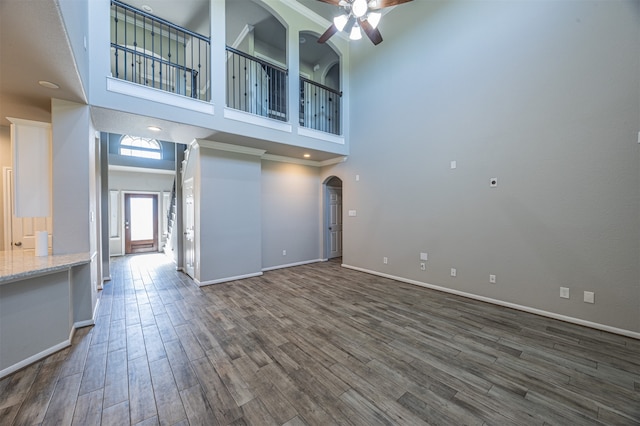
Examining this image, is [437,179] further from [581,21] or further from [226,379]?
[226,379]

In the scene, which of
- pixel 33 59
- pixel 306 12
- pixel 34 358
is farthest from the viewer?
pixel 306 12

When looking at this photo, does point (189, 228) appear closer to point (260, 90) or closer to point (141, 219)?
point (260, 90)

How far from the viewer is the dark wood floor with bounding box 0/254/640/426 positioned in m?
1.63

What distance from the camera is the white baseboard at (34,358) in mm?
1991

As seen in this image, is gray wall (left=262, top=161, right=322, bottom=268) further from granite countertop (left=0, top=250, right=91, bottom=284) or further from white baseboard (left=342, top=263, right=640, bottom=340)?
granite countertop (left=0, top=250, right=91, bottom=284)

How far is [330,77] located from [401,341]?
7584mm

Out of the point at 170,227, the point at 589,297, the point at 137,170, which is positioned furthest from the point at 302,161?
the point at 137,170

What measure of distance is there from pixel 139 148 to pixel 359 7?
8.81 m

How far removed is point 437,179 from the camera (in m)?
4.18

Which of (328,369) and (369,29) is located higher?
(369,29)

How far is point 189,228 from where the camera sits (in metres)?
5.03

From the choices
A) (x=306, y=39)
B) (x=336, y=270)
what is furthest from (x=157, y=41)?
(x=336, y=270)

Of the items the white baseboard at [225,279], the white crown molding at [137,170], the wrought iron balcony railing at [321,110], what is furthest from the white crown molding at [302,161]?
the white crown molding at [137,170]

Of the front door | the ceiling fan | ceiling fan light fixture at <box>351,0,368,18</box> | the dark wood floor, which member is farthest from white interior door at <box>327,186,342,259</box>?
the front door
